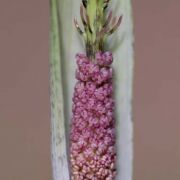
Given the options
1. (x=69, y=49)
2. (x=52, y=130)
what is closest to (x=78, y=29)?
(x=69, y=49)

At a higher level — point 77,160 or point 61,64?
point 61,64

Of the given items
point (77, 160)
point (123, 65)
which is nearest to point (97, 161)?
point (77, 160)

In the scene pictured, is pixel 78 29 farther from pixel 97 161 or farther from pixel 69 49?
pixel 97 161
